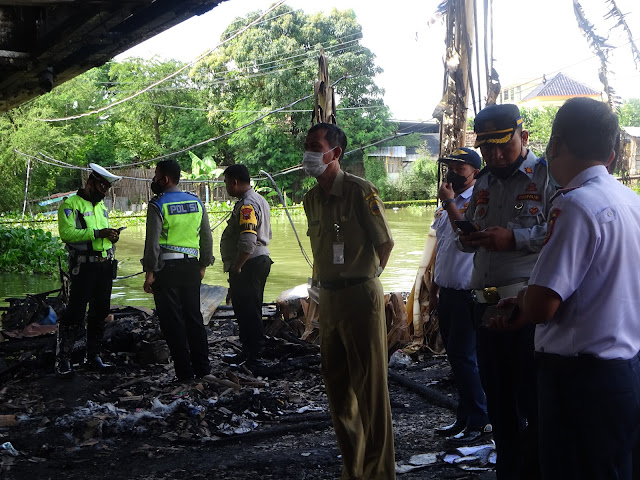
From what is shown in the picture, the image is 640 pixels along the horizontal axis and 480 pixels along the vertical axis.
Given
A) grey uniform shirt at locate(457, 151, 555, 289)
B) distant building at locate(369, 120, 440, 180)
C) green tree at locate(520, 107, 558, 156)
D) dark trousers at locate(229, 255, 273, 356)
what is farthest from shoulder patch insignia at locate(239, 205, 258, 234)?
distant building at locate(369, 120, 440, 180)

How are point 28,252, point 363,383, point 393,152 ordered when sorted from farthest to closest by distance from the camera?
point 393,152, point 28,252, point 363,383

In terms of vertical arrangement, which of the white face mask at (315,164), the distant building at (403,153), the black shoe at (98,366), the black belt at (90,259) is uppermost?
the distant building at (403,153)

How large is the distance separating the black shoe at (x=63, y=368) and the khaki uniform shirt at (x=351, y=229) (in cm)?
401

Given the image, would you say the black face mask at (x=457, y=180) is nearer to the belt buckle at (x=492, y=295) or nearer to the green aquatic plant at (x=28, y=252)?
the belt buckle at (x=492, y=295)

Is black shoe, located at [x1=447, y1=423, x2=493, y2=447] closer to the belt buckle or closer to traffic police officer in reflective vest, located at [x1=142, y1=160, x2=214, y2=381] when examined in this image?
the belt buckle

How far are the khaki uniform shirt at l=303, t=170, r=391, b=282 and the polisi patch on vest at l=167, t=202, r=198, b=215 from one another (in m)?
2.76

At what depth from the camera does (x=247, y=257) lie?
6852mm

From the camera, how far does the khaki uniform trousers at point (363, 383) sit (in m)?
3.83

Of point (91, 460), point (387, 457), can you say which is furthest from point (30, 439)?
point (387, 457)

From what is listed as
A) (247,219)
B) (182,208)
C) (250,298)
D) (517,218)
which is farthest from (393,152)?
(517,218)

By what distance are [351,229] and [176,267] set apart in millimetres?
2982

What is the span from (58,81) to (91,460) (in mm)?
4934

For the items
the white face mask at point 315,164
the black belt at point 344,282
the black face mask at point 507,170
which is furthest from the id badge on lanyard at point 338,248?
the black face mask at point 507,170

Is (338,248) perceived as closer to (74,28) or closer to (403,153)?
(74,28)
